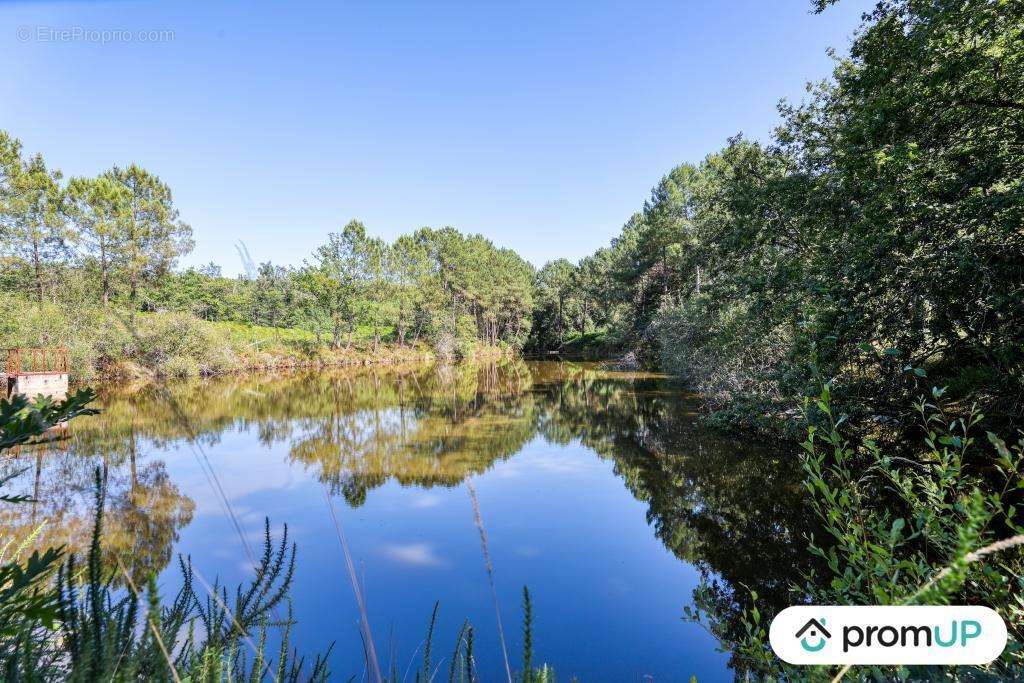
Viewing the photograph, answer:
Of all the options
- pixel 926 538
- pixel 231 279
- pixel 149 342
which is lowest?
pixel 926 538

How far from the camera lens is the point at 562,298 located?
60.7 metres

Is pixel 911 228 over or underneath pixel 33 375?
over

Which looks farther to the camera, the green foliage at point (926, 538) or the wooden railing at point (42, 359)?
the wooden railing at point (42, 359)

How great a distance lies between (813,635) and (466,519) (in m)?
8.05

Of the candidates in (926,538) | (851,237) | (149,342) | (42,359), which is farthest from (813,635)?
(149,342)

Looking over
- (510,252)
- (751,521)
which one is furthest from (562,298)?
(751,521)

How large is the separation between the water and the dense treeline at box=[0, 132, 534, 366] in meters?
4.38

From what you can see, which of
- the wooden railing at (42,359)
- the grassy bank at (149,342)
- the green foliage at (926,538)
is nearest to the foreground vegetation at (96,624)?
the green foliage at (926,538)

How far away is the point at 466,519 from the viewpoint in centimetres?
883

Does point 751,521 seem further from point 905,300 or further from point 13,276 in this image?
point 13,276

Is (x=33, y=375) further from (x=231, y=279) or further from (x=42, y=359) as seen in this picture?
(x=231, y=279)

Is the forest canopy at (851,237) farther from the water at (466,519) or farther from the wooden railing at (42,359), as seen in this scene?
the wooden railing at (42,359)

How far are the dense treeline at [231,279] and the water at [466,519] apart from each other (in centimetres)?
438

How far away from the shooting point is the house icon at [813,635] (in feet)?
4.31
